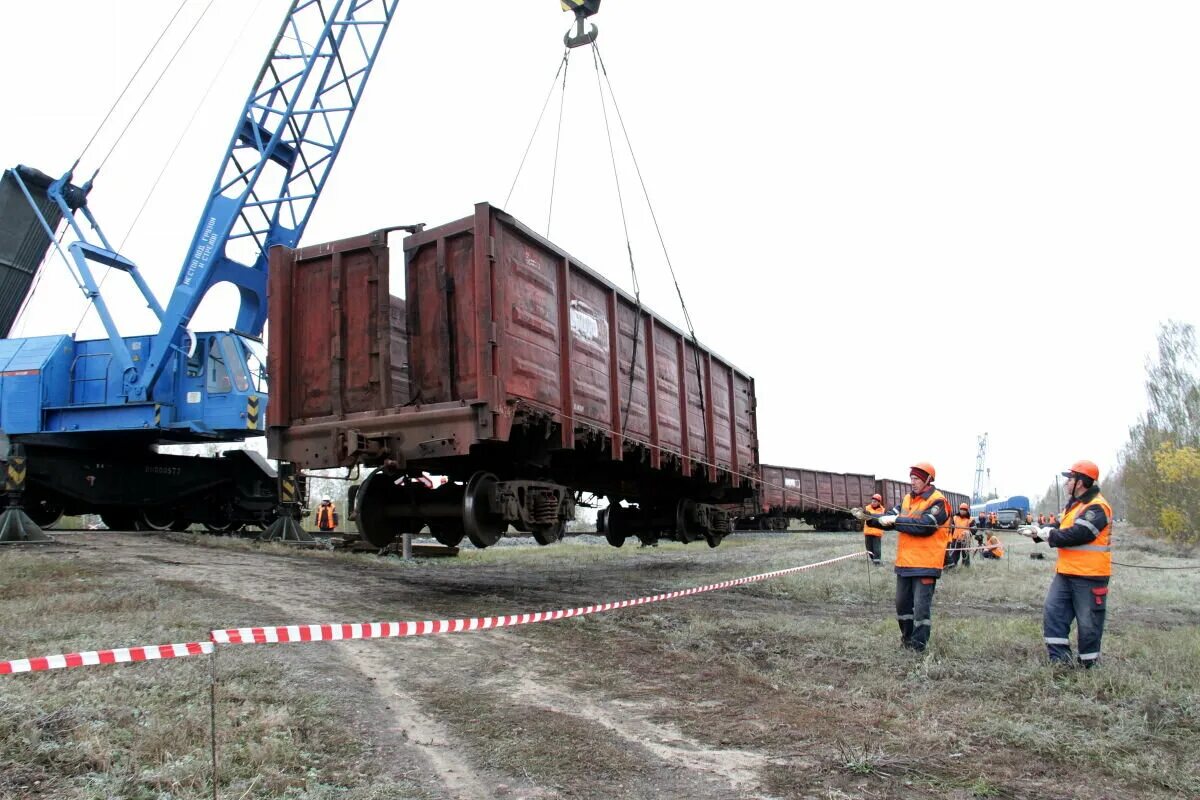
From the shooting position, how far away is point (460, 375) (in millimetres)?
7023

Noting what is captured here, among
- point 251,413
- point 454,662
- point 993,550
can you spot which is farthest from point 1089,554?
point 251,413

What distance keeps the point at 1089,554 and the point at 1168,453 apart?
26.7 m

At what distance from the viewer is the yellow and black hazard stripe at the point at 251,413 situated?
14.1 metres

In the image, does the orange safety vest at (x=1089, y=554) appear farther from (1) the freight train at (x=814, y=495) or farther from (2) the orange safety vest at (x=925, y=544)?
(1) the freight train at (x=814, y=495)

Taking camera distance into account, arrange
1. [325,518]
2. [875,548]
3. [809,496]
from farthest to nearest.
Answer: [809,496] < [325,518] < [875,548]

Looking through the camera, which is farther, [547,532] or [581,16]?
[581,16]

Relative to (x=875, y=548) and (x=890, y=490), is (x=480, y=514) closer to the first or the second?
(x=875, y=548)

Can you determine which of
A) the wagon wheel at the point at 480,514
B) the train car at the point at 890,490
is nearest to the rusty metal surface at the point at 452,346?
the wagon wheel at the point at 480,514

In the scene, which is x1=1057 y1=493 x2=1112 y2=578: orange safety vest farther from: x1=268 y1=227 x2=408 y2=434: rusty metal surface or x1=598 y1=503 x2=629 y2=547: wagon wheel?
x1=598 y1=503 x2=629 y2=547: wagon wheel

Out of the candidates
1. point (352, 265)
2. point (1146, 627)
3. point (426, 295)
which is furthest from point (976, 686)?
point (352, 265)

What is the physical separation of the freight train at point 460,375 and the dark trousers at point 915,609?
3.32m

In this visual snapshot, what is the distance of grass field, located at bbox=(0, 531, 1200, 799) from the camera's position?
3.29m

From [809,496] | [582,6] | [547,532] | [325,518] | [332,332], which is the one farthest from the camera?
[809,496]

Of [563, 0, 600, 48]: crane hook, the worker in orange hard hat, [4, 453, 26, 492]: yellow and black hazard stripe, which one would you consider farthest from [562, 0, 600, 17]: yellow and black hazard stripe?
[4, 453, 26, 492]: yellow and black hazard stripe
